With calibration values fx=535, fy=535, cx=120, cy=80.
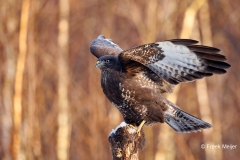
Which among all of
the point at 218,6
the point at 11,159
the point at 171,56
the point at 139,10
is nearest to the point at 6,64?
the point at 11,159

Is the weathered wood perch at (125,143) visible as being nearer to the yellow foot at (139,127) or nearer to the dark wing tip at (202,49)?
the yellow foot at (139,127)

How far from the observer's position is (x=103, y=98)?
484 inches

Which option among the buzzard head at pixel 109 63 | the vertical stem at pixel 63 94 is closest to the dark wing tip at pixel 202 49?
the buzzard head at pixel 109 63

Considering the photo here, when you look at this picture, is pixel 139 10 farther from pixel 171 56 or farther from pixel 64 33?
pixel 171 56

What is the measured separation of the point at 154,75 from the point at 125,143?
3.40 ft

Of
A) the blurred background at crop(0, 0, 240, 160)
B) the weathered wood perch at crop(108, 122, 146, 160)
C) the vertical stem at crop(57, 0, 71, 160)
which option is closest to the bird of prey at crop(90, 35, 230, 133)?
the weathered wood perch at crop(108, 122, 146, 160)

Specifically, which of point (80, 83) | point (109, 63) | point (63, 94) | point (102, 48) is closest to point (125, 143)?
point (109, 63)

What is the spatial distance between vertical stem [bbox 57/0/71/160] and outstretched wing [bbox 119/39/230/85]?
5259 mm

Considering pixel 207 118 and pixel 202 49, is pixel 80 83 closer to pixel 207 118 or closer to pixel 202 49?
pixel 207 118

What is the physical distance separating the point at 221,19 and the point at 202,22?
191 cm

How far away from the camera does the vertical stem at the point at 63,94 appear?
10828 millimetres

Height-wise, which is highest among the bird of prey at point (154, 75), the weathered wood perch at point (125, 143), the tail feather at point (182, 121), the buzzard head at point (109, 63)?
the buzzard head at point (109, 63)

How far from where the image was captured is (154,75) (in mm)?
6102

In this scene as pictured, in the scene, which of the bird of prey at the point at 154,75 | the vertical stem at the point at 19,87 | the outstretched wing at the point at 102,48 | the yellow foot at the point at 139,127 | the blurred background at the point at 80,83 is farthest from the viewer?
the blurred background at the point at 80,83
